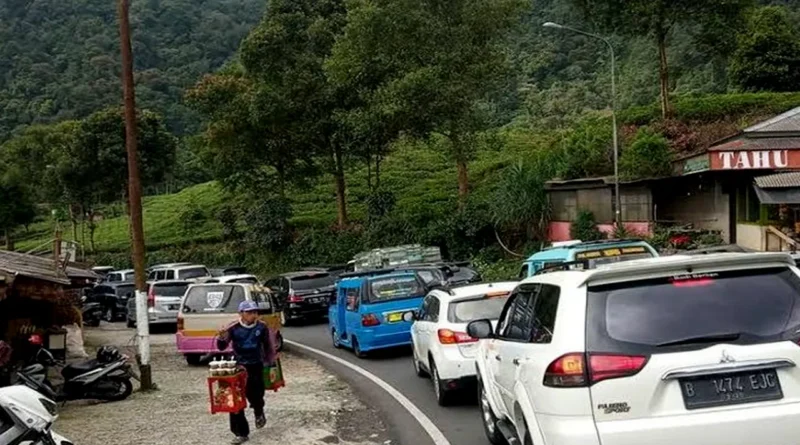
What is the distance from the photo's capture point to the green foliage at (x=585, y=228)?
3278cm

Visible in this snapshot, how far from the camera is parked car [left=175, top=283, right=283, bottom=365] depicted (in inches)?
691

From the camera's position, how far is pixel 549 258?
16.3m

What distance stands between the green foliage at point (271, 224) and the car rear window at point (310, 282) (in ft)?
65.5

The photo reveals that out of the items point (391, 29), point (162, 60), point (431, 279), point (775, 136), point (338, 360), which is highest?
point (162, 60)

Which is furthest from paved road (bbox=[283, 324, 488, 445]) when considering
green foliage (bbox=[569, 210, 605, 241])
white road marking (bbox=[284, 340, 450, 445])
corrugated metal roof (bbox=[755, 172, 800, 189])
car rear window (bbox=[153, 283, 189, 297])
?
green foliage (bbox=[569, 210, 605, 241])

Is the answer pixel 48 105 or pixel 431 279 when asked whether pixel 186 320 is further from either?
pixel 48 105

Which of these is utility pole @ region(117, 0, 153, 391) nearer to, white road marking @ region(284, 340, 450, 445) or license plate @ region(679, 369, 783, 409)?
white road marking @ region(284, 340, 450, 445)

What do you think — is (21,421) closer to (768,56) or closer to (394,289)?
(394,289)

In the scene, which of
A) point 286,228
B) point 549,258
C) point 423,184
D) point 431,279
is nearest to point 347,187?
point 423,184

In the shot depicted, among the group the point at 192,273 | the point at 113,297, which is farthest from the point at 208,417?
the point at 113,297

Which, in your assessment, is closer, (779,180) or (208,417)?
(208,417)

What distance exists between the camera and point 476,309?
11375 mm

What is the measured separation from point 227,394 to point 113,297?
26627 mm

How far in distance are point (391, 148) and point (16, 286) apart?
106 feet
